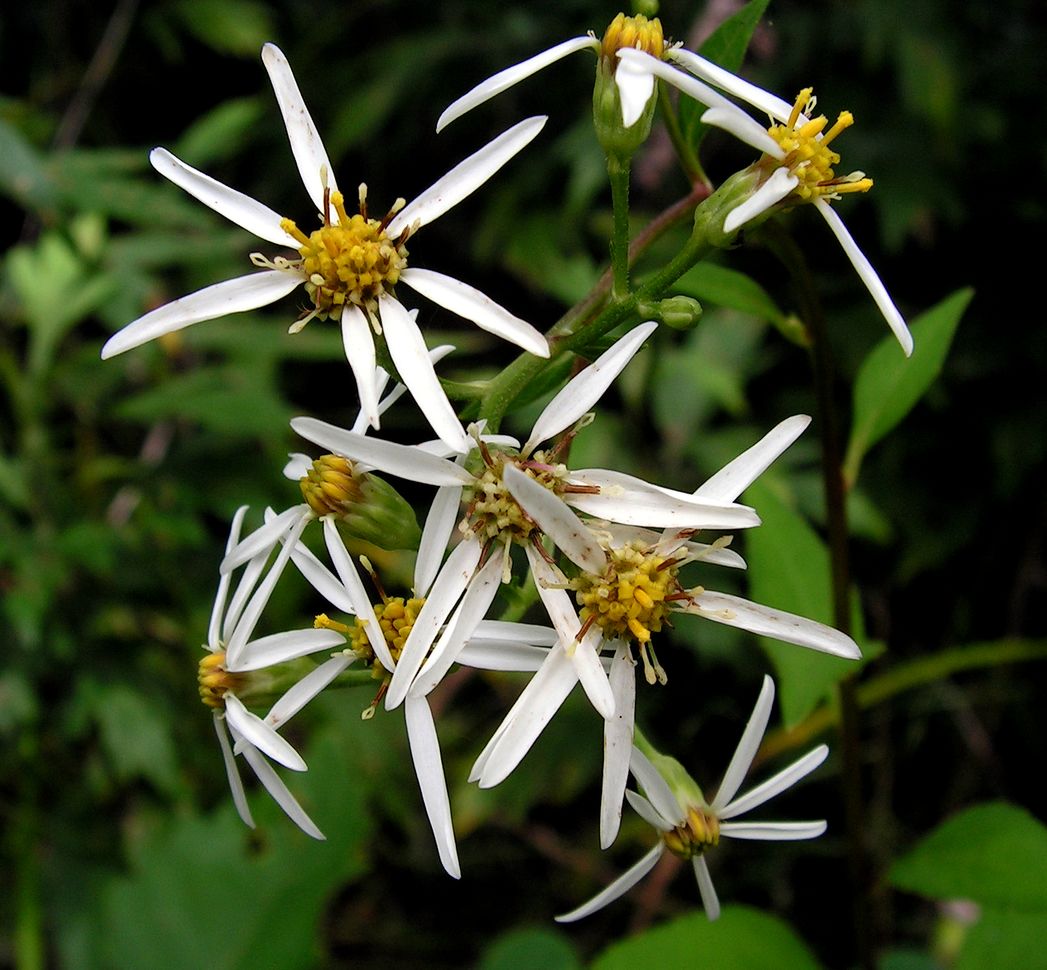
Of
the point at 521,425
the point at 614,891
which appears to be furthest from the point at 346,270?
the point at 521,425

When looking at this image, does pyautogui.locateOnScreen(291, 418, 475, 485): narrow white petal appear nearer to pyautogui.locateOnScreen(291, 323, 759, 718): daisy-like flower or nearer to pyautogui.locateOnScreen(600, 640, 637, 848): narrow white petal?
pyautogui.locateOnScreen(291, 323, 759, 718): daisy-like flower

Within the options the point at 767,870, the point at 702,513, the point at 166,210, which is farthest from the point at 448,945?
the point at 702,513

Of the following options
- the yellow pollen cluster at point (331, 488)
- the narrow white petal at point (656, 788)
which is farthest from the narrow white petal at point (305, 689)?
the narrow white petal at point (656, 788)

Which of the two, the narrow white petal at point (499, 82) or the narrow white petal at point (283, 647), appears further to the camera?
the narrow white petal at point (283, 647)

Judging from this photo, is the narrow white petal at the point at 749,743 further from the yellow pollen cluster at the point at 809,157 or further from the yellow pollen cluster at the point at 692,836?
the yellow pollen cluster at the point at 809,157

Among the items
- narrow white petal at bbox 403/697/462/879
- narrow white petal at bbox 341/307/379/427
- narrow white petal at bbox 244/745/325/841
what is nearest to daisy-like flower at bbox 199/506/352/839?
narrow white petal at bbox 244/745/325/841

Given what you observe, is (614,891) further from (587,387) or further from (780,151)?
(780,151)
